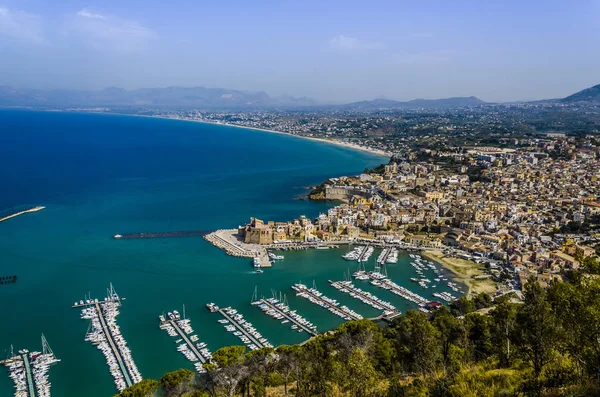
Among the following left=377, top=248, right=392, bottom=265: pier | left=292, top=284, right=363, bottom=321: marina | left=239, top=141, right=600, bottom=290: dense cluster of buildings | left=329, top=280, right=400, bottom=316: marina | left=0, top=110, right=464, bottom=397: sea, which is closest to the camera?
left=0, top=110, right=464, bottom=397: sea

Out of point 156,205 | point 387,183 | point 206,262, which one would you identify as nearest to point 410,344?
point 206,262

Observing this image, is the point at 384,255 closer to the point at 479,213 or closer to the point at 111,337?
the point at 479,213

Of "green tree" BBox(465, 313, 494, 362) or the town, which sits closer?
"green tree" BBox(465, 313, 494, 362)

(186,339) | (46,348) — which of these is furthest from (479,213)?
(46,348)

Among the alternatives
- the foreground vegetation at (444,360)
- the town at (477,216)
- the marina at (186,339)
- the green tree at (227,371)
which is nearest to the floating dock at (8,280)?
the marina at (186,339)

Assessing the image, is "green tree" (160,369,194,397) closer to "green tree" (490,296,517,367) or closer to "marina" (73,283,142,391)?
"marina" (73,283,142,391)

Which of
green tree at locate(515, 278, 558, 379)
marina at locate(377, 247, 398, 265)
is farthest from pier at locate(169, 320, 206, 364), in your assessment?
marina at locate(377, 247, 398, 265)

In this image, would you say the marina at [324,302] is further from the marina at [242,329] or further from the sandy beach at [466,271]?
the sandy beach at [466,271]
